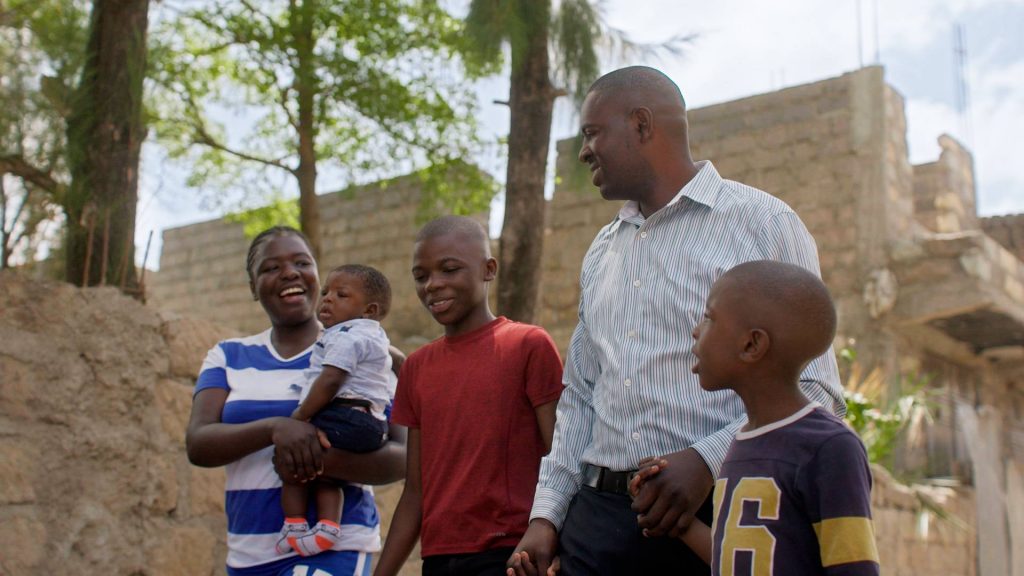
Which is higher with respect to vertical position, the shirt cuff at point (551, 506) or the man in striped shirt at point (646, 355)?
the man in striped shirt at point (646, 355)

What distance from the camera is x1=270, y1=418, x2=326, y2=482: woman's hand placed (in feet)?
9.86

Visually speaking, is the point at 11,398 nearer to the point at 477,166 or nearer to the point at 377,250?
the point at 477,166

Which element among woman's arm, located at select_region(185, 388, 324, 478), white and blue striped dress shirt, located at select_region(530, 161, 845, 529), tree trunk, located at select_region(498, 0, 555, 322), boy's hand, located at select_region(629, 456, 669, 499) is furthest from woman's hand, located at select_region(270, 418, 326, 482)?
tree trunk, located at select_region(498, 0, 555, 322)

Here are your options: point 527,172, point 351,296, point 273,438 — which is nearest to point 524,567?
point 273,438

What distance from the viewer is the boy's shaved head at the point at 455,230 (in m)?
3.00

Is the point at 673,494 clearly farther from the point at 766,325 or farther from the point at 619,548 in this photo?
the point at 766,325

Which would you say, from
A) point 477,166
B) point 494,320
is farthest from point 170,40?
point 494,320

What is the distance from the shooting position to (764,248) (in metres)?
2.45

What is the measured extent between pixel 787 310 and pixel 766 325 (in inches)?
1.9

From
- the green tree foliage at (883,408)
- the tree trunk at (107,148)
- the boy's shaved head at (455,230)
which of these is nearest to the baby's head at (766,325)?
the boy's shaved head at (455,230)

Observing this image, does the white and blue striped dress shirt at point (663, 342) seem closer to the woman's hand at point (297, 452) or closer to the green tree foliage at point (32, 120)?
the woman's hand at point (297, 452)

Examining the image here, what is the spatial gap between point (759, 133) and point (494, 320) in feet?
24.4

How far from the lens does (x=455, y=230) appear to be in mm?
3002

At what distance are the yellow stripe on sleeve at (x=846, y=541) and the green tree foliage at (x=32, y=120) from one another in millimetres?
3381
